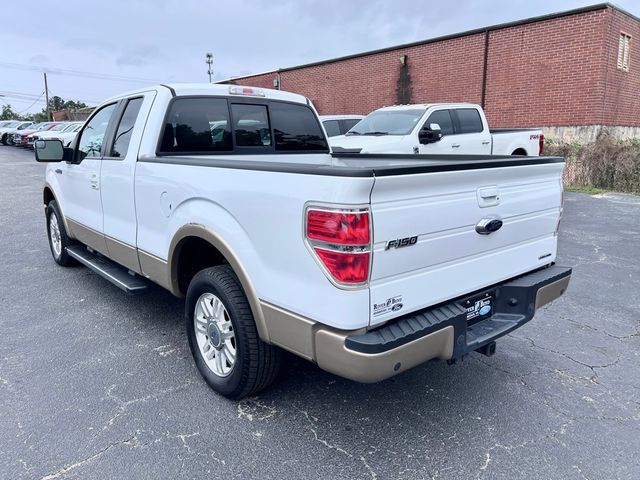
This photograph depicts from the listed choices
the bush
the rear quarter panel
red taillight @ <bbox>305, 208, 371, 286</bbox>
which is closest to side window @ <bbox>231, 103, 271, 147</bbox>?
the rear quarter panel

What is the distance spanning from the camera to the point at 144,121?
13.1 ft

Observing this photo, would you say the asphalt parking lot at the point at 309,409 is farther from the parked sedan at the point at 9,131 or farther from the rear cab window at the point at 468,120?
the parked sedan at the point at 9,131

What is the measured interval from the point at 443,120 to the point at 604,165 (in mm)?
5604

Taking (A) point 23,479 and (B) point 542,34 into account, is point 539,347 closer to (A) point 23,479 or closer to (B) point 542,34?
(A) point 23,479

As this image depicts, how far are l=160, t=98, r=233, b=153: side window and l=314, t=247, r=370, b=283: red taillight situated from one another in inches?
86.9

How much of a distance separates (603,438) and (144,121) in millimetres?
3839

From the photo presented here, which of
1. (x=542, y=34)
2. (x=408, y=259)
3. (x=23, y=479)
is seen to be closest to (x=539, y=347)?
(x=408, y=259)

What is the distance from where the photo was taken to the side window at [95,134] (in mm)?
4793

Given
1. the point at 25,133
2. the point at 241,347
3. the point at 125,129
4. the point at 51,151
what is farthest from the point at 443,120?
the point at 25,133

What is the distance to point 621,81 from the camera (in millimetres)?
15328

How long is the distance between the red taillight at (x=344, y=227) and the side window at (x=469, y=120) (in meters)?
8.69

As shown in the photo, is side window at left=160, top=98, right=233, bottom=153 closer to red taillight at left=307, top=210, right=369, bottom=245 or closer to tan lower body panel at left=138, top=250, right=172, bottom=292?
tan lower body panel at left=138, top=250, right=172, bottom=292

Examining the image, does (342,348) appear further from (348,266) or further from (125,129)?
(125,129)

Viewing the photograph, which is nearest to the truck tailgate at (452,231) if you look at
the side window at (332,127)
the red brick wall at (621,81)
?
the side window at (332,127)
